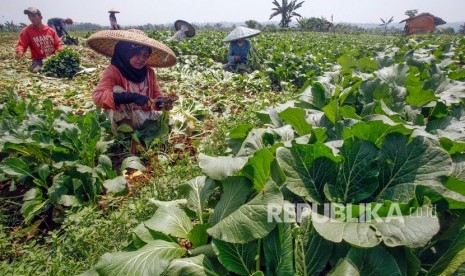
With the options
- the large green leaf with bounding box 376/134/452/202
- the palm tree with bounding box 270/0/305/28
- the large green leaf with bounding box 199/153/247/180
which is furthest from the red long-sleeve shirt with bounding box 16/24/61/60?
the palm tree with bounding box 270/0/305/28

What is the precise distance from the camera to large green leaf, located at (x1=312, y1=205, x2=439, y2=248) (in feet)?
2.88

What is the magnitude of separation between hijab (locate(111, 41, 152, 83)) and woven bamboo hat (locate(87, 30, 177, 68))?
11cm

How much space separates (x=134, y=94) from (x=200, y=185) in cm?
205

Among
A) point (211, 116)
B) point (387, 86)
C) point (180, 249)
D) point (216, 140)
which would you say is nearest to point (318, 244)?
point (180, 249)

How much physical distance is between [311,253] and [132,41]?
2.67 metres

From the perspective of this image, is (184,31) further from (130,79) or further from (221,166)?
(221,166)

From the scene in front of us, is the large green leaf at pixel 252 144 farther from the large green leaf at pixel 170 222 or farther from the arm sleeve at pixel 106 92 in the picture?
the arm sleeve at pixel 106 92

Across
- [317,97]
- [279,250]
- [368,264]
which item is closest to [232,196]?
[279,250]

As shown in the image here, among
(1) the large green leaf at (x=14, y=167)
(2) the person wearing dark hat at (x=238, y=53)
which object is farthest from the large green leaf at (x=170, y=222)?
(2) the person wearing dark hat at (x=238, y=53)

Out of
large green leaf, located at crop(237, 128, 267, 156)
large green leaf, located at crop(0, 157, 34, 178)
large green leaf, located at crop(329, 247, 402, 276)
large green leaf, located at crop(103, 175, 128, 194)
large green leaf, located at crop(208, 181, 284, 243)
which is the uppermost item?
large green leaf, located at crop(237, 128, 267, 156)

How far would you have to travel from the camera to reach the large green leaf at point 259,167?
4.07 feet

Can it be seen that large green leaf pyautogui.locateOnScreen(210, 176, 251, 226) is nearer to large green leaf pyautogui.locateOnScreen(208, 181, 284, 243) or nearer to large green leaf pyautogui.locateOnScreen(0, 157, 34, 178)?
large green leaf pyautogui.locateOnScreen(208, 181, 284, 243)

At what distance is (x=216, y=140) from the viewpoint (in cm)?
297

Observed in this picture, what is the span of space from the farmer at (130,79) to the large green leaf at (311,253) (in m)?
2.57
